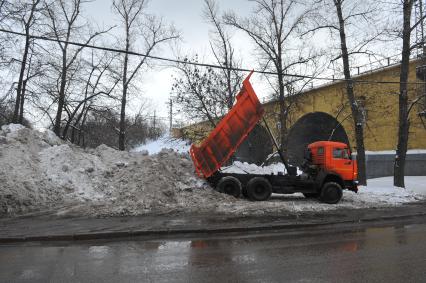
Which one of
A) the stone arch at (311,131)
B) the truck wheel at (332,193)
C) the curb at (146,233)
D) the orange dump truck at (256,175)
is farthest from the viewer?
the stone arch at (311,131)

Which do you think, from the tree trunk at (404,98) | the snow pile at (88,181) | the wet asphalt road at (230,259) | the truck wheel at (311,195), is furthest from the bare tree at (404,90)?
the wet asphalt road at (230,259)

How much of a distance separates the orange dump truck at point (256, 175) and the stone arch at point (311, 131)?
20.8 meters

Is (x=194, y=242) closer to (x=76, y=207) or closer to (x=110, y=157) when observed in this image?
(x=76, y=207)

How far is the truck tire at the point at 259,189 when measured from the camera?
1720 cm

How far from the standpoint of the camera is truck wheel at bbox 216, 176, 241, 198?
1706 centimetres

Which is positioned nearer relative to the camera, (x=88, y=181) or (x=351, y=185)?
(x=88, y=181)

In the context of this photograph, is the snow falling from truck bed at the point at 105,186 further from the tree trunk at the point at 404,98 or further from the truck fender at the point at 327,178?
the tree trunk at the point at 404,98

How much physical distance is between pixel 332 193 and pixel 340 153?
1.81 metres

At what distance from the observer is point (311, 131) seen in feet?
147

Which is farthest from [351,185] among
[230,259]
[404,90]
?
[230,259]

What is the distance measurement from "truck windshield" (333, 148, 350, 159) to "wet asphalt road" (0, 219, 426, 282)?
6956 mm

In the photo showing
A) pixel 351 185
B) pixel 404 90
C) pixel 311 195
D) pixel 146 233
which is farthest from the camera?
pixel 404 90

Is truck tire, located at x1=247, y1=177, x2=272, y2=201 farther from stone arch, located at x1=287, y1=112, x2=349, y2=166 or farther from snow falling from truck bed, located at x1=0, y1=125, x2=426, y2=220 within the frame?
stone arch, located at x1=287, y1=112, x2=349, y2=166

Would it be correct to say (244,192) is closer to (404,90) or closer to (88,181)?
(88,181)
